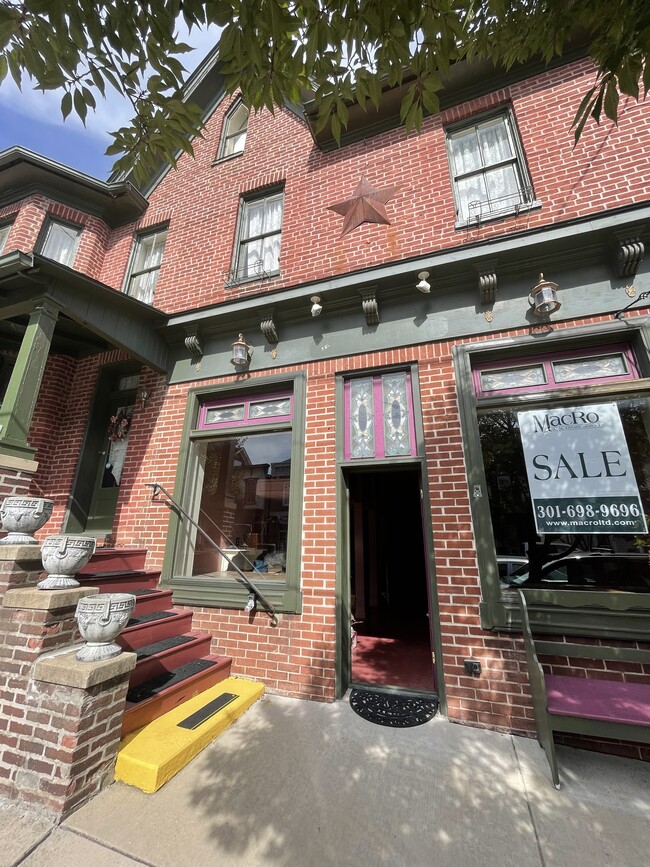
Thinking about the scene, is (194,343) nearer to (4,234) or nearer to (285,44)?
(285,44)

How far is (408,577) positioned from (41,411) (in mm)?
8670

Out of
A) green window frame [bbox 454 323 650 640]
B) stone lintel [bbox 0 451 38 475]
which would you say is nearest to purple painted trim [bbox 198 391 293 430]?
stone lintel [bbox 0 451 38 475]

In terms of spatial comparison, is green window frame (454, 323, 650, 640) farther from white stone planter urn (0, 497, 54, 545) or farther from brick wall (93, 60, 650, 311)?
white stone planter urn (0, 497, 54, 545)

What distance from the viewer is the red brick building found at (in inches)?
147

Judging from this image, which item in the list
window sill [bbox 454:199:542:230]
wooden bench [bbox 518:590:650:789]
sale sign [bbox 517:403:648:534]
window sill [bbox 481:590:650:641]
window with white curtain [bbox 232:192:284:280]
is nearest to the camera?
wooden bench [bbox 518:590:650:789]

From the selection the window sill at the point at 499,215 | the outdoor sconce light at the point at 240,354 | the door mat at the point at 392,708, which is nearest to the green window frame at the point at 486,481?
the door mat at the point at 392,708

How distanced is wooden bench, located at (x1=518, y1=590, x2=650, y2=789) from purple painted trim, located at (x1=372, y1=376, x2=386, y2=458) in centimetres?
200

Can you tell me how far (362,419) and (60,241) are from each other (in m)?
7.34

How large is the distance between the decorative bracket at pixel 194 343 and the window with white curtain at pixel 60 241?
386cm

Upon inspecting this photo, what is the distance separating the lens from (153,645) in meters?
3.87

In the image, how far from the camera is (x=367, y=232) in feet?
17.1

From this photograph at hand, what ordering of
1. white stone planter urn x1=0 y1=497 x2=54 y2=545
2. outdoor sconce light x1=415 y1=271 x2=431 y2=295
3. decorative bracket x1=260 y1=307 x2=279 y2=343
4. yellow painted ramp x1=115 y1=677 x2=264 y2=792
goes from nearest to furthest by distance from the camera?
yellow painted ramp x1=115 y1=677 x2=264 y2=792, white stone planter urn x1=0 y1=497 x2=54 y2=545, outdoor sconce light x1=415 y1=271 x2=431 y2=295, decorative bracket x1=260 y1=307 x2=279 y2=343

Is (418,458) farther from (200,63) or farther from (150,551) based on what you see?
(200,63)

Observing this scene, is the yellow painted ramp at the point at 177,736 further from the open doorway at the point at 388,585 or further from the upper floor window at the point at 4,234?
the upper floor window at the point at 4,234
